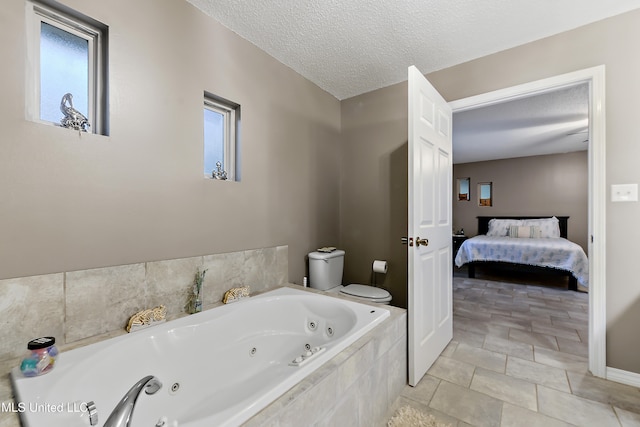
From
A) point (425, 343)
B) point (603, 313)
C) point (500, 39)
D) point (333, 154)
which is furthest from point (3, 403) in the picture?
point (500, 39)

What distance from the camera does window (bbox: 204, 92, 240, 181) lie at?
1.94 meters

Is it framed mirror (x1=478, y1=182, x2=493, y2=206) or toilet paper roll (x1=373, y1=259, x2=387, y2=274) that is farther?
framed mirror (x1=478, y1=182, x2=493, y2=206)

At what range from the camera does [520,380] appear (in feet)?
5.97

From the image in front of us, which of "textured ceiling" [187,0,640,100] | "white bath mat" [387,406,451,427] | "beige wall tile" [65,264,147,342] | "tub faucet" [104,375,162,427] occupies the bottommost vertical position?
"white bath mat" [387,406,451,427]

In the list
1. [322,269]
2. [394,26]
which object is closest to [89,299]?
[322,269]

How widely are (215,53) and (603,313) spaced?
312cm

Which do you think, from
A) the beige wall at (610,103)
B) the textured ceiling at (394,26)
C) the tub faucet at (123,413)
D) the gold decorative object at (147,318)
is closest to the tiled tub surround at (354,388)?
the tub faucet at (123,413)

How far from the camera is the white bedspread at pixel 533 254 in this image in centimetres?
384

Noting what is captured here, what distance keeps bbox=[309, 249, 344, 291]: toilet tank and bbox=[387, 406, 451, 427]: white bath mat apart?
1.14 meters

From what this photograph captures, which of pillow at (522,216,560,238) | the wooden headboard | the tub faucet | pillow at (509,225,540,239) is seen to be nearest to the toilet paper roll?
the tub faucet

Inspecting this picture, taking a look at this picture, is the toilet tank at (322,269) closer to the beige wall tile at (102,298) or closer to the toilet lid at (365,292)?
the toilet lid at (365,292)

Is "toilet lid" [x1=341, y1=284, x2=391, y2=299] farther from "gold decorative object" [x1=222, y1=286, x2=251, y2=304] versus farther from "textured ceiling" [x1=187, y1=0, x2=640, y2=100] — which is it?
"textured ceiling" [x1=187, y1=0, x2=640, y2=100]

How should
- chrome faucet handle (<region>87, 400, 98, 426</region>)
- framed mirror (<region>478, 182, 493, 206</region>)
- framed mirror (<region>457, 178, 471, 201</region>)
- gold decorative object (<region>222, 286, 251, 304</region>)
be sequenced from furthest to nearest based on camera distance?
framed mirror (<region>457, 178, 471, 201</region>)
framed mirror (<region>478, 182, 493, 206</region>)
gold decorative object (<region>222, 286, 251, 304</region>)
chrome faucet handle (<region>87, 400, 98, 426</region>)

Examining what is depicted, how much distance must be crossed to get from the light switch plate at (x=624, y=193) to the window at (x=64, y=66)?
121 inches
